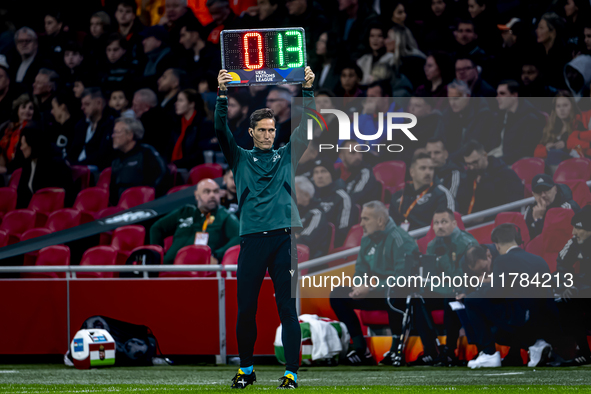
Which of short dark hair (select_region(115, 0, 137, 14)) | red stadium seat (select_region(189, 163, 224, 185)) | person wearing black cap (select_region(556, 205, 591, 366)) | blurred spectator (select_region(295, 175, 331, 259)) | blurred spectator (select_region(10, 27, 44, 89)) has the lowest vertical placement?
person wearing black cap (select_region(556, 205, 591, 366))

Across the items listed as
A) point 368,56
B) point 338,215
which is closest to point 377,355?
point 338,215

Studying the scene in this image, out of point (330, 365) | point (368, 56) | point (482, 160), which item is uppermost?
point (368, 56)

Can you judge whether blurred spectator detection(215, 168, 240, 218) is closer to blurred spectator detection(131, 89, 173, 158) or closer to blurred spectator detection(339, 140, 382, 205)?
blurred spectator detection(339, 140, 382, 205)

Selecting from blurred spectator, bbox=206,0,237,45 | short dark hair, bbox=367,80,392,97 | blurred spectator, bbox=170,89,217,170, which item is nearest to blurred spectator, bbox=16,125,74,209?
blurred spectator, bbox=170,89,217,170

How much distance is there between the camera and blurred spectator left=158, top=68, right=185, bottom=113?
11.1 m

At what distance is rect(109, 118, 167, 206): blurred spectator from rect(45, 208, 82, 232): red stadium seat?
22.2 inches

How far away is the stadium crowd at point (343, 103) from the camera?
7750 mm

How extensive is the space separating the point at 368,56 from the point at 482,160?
326 cm

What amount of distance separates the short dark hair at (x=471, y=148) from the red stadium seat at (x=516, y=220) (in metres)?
0.70

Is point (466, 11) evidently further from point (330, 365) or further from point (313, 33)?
point (330, 365)

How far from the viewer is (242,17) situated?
11.4 m

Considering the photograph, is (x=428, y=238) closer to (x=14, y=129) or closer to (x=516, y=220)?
(x=516, y=220)

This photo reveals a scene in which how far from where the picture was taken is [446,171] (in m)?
7.77

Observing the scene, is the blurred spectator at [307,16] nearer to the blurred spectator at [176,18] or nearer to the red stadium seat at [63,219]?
the blurred spectator at [176,18]
